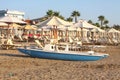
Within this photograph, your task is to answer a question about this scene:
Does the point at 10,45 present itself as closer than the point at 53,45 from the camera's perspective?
No

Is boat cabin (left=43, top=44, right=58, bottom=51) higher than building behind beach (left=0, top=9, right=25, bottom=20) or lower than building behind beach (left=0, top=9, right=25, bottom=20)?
lower

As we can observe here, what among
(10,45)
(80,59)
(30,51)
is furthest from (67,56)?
(10,45)

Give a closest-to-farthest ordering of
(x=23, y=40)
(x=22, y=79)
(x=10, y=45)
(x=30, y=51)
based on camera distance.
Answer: (x=22, y=79) < (x=30, y=51) < (x=10, y=45) < (x=23, y=40)

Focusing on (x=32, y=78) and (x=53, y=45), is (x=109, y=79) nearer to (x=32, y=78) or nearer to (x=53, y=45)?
(x=32, y=78)

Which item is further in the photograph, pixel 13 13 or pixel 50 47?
pixel 13 13

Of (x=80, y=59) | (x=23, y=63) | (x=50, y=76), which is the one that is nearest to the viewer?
(x=50, y=76)

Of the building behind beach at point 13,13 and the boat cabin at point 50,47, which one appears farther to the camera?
the building behind beach at point 13,13

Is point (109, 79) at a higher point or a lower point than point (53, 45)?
lower

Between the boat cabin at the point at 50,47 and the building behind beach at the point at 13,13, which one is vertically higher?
the building behind beach at the point at 13,13

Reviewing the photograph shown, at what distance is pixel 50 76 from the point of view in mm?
13258

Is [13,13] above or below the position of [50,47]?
above

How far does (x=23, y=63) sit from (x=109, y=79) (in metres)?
7.73

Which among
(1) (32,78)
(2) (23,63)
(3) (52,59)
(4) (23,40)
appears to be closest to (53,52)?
(3) (52,59)

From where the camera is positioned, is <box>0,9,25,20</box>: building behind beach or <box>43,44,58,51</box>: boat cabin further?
<box>0,9,25,20</box>: building behind beach
